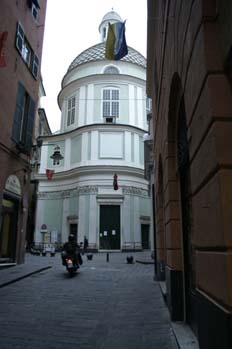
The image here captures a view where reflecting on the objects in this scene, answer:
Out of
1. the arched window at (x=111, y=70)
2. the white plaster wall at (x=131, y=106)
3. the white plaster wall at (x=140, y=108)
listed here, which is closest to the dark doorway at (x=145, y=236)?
the white plaster wall at (x=140, y=108)

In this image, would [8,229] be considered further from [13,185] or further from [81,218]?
[81,218]

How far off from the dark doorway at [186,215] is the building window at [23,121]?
10488mm

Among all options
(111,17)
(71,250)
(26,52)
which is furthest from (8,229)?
(111,17)

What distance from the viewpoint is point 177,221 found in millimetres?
5438

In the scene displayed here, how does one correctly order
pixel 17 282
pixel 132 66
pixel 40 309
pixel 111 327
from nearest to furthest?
pixel 111 327 → pixel 40 309 → pixel 17 282 → pixel 132 66

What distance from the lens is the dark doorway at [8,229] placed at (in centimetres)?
1389

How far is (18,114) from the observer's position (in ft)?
47.8

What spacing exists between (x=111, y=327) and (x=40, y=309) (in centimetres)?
194

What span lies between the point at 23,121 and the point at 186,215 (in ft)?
39.5

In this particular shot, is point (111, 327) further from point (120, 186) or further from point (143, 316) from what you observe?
point (120, 186)

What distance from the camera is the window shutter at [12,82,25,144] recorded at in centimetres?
1420

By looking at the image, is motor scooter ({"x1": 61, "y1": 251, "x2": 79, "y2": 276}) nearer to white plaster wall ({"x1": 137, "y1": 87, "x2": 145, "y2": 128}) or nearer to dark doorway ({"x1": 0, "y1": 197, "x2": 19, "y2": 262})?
dark doorway ({"x1": 0, "y1": 197, "x2": 19, "y2": 262})

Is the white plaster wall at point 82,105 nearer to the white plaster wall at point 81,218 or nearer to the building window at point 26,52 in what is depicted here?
Result: the white plaster wall at point 81,218

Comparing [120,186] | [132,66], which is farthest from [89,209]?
[132,66]
